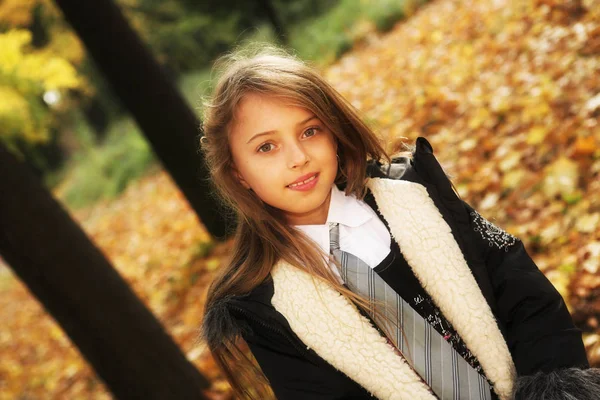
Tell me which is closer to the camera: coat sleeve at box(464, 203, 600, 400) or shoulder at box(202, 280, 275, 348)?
coat sleeve at box(464, 203, 600, 400)

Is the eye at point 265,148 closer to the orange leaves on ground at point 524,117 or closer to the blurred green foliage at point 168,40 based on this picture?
the orange leaves on ground at point 524,117

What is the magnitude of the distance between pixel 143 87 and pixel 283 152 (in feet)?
11.2

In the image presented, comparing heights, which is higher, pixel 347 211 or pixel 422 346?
pixel 347 211

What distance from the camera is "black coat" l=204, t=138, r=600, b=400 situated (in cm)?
179

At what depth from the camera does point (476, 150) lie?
425 cm

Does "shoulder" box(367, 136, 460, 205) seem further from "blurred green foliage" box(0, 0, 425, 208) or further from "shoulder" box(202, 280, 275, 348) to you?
"blurred green foliage" box(0, 0, 425, 208)

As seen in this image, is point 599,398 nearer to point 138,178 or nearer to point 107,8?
point 107,8

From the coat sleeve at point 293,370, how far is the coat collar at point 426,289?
0.20 feet

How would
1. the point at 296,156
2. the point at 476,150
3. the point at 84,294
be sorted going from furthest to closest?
the point at 476,150, the point at 84,294, the point at 296,156

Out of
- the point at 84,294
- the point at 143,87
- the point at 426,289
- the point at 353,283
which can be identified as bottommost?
the point at 426,289

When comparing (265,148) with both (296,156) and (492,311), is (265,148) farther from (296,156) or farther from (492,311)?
(492,311)

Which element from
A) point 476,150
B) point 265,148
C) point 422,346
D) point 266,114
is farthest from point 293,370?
point 476,150

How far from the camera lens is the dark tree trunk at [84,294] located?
295 centimetres

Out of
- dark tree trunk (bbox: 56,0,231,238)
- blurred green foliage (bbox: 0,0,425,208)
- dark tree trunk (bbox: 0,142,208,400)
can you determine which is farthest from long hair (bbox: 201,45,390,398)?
blurred green foliage (bbox: 0,0,425,208)
